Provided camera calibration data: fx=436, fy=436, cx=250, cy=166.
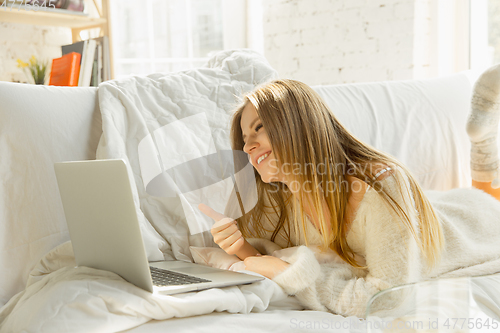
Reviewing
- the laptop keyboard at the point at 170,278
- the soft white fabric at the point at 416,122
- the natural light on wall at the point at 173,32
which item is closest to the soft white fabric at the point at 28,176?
the laptop keyboard at the point at 170,278

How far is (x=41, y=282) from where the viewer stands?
0.80m

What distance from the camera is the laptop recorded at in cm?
68

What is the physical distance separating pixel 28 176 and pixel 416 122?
3.99 ft

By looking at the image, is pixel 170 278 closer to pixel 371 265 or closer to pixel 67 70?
pixel 371 265

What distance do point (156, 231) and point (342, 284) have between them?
17.4 inches

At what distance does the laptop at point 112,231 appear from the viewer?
2.23 ft

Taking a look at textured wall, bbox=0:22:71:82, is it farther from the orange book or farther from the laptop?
the laptop

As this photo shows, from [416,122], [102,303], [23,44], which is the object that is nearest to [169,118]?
[102,303]

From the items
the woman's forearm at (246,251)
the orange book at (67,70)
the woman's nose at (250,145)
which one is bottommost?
the woman's forearm at (246,251)

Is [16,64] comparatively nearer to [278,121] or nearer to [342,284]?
[278,121]

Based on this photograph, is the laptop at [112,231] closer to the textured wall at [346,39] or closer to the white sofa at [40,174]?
the white sofa at [40,174]

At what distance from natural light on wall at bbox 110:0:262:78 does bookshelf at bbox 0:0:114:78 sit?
0.34 meters

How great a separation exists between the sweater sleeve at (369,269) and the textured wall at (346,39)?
150cm

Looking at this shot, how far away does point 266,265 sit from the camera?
0.90 m
